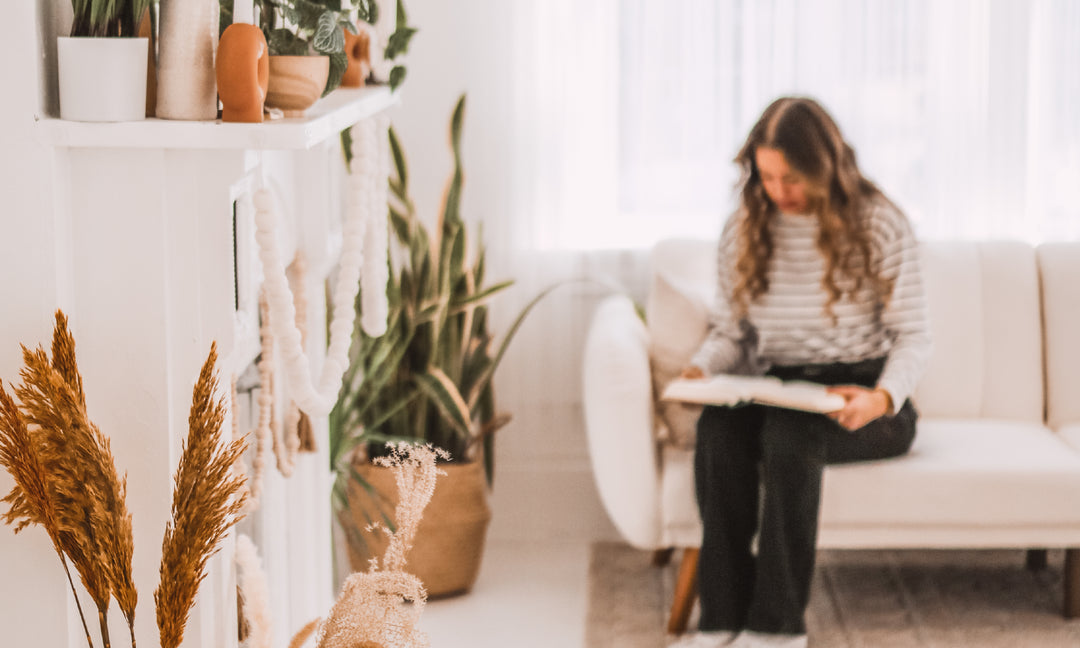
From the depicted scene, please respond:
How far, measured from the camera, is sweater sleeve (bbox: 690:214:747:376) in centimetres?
278

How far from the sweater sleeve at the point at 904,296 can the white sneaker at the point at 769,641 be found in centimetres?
52

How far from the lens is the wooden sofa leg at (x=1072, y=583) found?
9.12 ft

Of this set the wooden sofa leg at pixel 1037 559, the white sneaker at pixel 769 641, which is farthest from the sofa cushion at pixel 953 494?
the wooden sofa leg at pixel 1037 559

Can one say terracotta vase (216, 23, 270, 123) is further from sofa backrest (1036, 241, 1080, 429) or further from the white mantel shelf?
sofa backrest (1036, 241, 1080, 429)

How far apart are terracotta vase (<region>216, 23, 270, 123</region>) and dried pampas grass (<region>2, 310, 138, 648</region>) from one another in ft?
0.91

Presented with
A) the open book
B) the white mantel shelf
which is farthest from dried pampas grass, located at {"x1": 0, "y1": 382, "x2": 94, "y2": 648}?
the open book

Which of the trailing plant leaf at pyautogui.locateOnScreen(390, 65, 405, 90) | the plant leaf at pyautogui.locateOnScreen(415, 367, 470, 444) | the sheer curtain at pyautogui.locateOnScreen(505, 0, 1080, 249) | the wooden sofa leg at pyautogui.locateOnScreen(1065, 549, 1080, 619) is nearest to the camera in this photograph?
the trailing plant leaf at pyautogui.locateOnScreen(390, 65, 405, 90)

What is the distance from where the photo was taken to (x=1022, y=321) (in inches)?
121

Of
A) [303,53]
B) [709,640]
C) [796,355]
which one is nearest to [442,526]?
[709,640]

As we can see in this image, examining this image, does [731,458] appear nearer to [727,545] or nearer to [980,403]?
[727,545]

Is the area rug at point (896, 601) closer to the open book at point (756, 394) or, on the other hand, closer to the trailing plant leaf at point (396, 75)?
the open book at point (756, 394)

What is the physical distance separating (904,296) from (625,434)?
655mm

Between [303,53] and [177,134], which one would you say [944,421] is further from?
[177,134]

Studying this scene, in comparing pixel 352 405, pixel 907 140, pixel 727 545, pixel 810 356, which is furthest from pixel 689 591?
pixel 907 140
